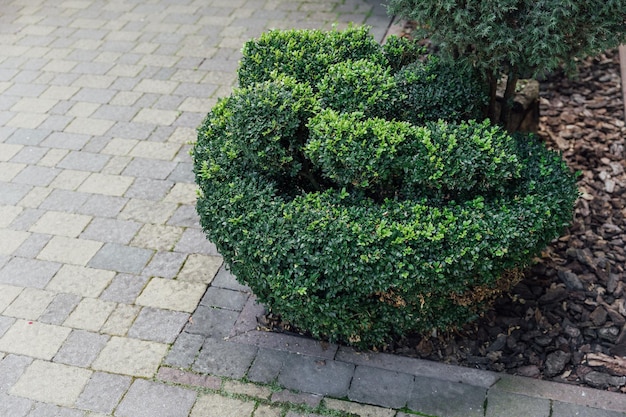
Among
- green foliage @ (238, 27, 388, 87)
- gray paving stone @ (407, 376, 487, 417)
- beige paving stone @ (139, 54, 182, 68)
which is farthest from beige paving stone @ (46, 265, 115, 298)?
beige paving stone @ (139, 54, 182, 68)

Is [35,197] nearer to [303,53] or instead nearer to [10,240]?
[10,240]

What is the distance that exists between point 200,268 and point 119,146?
6.15ft

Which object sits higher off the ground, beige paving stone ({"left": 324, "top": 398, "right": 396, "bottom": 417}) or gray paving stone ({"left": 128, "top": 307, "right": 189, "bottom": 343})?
gray paving stone ({"left": 128, "top": 307, "right": 189, "bottom": 343})

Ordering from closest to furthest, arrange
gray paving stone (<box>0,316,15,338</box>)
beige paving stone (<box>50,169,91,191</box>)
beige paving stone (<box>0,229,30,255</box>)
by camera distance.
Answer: gray paving stone (<box>0,316,15,338</box>), beige paving stone (<box>0,229,30,255</box>), beige paving stone (<box>50,169,91,191</box>)

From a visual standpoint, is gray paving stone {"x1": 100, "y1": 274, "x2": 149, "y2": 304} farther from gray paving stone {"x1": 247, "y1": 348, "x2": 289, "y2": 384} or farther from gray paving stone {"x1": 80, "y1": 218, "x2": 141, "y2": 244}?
gray paving stone {"x1": 247, "y1": 348, "x2": 289, "y2": 384}

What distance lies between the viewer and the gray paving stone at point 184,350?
3.95 metres

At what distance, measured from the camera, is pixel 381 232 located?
3.41 m

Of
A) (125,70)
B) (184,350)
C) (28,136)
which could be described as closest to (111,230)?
(184,350)

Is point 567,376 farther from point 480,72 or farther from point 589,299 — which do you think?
point 480,72

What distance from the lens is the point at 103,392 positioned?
12.5 ft

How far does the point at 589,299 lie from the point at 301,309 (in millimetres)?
1876

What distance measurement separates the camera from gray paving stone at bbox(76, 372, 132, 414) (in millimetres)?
3723

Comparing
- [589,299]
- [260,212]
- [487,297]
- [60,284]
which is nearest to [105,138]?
[60,284]

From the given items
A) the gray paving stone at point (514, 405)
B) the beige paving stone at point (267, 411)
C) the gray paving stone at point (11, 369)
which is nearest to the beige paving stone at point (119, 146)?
the gray paving stone at point (11, 369)
